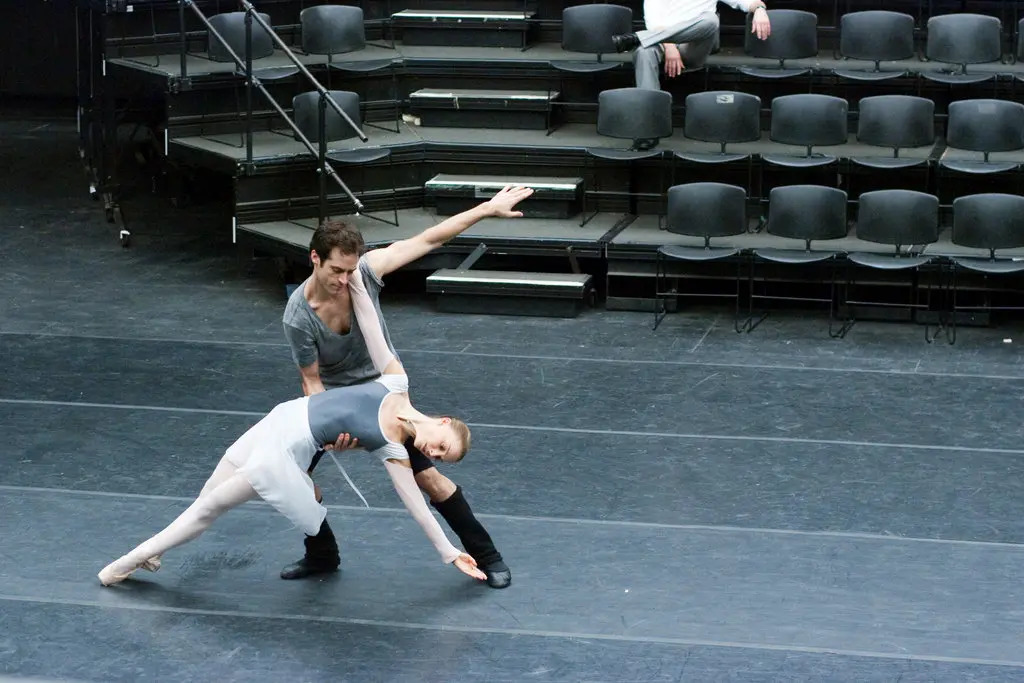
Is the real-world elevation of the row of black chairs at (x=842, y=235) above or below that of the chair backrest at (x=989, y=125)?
below

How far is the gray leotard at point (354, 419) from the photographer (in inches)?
197

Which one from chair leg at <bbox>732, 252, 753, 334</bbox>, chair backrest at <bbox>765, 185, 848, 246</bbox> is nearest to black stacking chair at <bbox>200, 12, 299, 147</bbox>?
chair leg at <bbox>732, 252, 753, 334</bbox>

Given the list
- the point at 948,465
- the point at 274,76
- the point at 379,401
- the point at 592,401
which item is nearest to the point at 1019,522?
the point at 948,465

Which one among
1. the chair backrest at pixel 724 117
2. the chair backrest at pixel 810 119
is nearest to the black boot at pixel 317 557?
the chair backrest at pixel 724 117

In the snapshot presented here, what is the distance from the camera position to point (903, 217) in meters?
8.58

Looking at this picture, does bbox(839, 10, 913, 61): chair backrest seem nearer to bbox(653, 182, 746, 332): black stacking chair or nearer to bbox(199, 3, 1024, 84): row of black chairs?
bbox(199, 3, 1024, 84): row of black chairs

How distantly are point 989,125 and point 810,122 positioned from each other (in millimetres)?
1011

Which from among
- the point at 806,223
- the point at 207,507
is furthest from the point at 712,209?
the point at 207,507

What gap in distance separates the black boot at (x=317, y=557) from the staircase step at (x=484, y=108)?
5.08m

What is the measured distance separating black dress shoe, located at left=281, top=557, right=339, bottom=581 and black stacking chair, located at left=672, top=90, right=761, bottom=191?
4502 mm

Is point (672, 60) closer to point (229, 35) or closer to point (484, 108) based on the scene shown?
point (484, 108)

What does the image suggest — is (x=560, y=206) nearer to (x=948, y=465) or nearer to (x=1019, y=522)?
(x=948, y=465)

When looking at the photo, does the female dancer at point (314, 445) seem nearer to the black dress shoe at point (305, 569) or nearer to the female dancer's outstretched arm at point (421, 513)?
the female dancer's outstretched arm at point (421, 513)

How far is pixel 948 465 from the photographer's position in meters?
6.66
